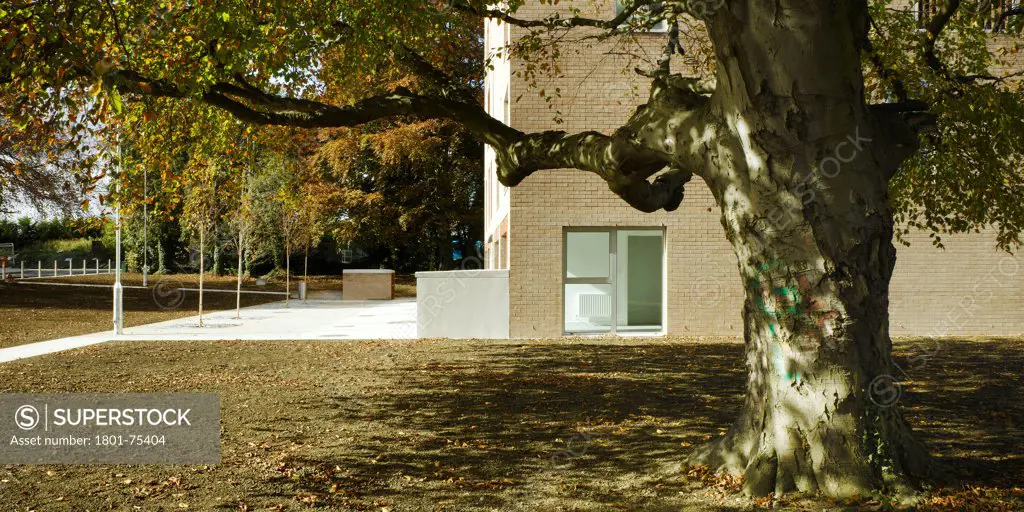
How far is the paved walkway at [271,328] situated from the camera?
17.0 metres

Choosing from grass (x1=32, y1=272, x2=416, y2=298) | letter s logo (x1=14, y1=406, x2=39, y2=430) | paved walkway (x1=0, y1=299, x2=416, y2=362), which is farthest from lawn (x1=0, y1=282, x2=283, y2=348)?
letter s logo (x1=14, y1=406, x2=39, y2=430)

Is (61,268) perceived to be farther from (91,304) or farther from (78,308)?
(78,308)

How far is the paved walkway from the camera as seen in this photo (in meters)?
17.0

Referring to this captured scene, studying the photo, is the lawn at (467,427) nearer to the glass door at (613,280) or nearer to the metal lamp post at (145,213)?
the metal lamp post at (145,213)

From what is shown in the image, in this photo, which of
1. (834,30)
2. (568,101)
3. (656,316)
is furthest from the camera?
(656,316)

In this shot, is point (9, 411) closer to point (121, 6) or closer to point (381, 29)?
point (121, 6)

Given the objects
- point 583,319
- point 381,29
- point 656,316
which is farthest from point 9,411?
point 656,316

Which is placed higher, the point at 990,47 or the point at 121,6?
the point at 990,47

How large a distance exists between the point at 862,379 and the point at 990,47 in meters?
15.9

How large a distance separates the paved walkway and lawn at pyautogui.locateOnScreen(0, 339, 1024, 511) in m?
2.18

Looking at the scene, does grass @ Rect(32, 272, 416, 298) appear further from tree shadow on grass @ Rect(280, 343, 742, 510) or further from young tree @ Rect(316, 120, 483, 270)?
tree shadow on grass @ Rect(280, 343, 742, 510)

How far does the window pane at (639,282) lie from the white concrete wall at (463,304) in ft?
8.75

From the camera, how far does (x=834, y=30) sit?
544 cm

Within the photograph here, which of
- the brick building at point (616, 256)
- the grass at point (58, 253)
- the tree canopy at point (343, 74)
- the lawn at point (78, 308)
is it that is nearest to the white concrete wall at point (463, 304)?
the brick building at point (616, 256)
